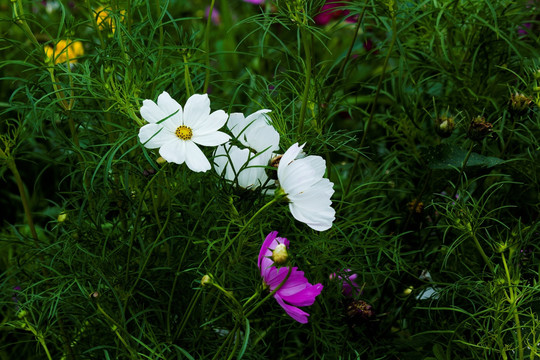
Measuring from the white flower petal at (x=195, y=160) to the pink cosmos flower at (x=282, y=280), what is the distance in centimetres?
11

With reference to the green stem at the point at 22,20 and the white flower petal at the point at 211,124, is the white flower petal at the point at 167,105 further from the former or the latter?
the green stem at the point at 22,20

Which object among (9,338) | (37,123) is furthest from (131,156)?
(9,338)

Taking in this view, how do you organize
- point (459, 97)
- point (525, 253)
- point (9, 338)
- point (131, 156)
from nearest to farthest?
point (131, 156), point (525, 253), point (459, 97), point (9, 338)

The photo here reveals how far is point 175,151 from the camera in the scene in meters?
0.64

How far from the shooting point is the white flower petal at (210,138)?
2.19 ft

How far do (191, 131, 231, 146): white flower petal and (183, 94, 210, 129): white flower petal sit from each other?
0.02m

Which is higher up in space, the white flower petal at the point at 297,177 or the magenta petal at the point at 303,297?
the white flower petal at the point at 297,177

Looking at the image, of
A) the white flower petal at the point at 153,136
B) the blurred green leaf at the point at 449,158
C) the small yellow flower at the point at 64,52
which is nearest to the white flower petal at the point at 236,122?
the white flower petal at the point at 153,136

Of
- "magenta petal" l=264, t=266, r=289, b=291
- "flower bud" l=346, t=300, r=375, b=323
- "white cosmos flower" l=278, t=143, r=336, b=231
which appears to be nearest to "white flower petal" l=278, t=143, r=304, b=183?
"white cosmos flower" l=278, t=143, r=336, b=231

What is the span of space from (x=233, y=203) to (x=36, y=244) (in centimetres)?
36

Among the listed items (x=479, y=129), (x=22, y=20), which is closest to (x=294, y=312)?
(x=479, y=129)

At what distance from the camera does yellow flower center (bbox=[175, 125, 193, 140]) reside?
0.67m

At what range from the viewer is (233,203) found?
0.73 m

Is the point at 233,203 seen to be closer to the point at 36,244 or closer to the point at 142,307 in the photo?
the point at 142,307
